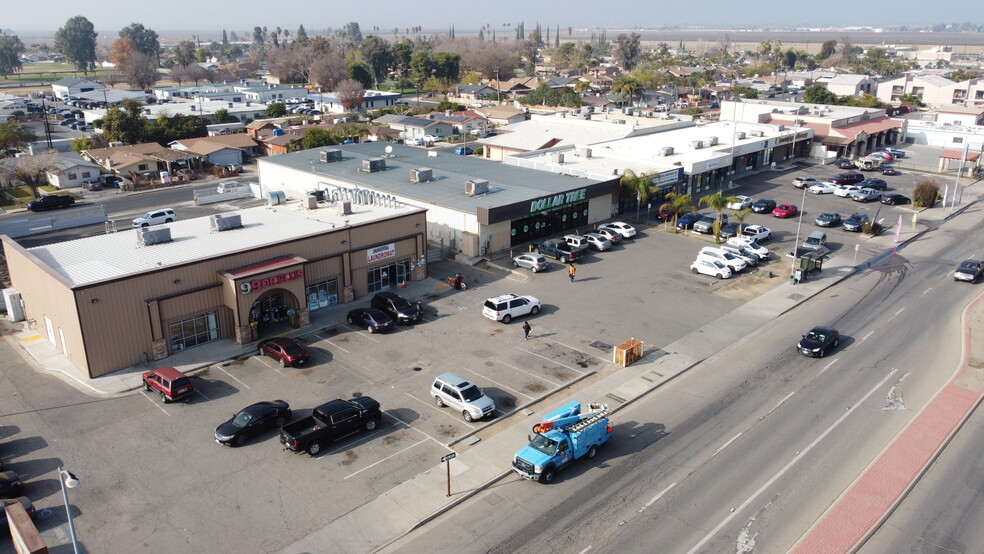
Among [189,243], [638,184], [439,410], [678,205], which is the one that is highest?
[189,243]

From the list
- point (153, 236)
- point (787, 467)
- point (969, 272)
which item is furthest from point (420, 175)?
point (969, 272)

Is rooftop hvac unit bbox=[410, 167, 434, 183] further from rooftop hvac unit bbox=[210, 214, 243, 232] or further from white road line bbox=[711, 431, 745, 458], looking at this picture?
white road line bbox=[711, 431, 745, 458]

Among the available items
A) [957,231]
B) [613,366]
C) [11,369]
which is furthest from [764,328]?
[11,369]

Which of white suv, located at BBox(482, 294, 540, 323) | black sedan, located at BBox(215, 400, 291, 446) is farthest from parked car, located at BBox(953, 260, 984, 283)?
black sedan, located at BBox(215, 400, 291, 446)

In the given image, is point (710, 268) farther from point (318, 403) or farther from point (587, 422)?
point (318, 403)

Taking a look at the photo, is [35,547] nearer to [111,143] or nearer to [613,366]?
[613,366]

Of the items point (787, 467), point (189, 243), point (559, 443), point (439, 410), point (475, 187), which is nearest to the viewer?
point (559, 443)

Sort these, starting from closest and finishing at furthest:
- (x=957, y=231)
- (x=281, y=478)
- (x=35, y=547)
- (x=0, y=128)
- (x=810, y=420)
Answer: (x=35, y=547) < (x=281, y=478) < (x=810, y=420) < (x=957, y=231) < (x=0, y=128)
